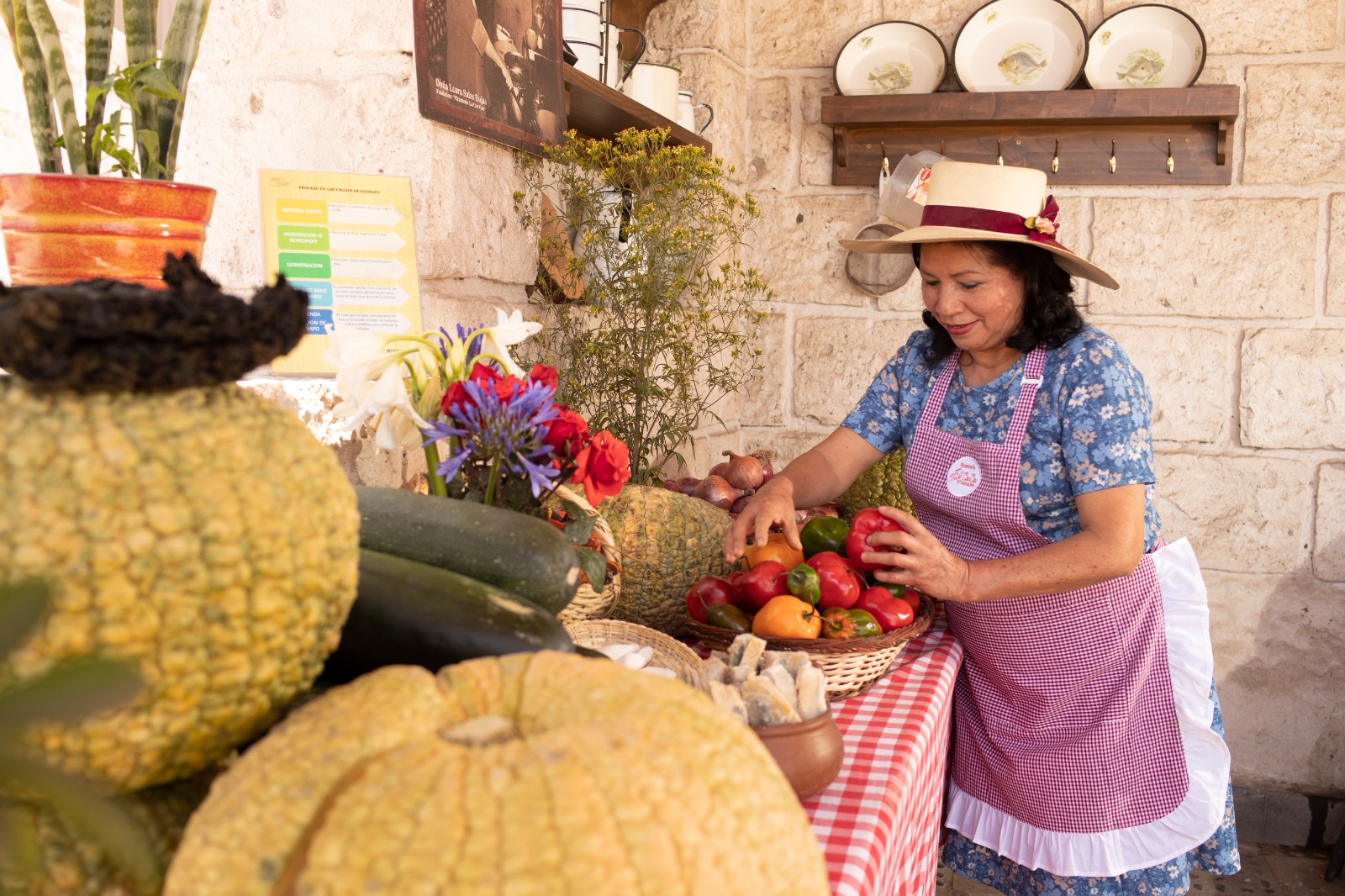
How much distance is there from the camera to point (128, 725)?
0.47 m

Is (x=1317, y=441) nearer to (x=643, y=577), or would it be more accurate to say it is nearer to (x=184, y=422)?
(x=643, y=577)

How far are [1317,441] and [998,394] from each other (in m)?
1.88

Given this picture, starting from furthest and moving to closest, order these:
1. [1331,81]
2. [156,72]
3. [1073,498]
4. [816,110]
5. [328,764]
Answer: [816,110] < [1331,81] < [1073,498] < [156,72] < [328,764]

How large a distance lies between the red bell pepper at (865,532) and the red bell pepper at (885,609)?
0.10 metres

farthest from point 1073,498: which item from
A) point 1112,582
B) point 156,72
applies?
point 156,72

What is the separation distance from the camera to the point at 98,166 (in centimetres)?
118

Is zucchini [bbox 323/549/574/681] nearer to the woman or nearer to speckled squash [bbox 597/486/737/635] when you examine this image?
speckled squash [bbox 597/486/737/635]

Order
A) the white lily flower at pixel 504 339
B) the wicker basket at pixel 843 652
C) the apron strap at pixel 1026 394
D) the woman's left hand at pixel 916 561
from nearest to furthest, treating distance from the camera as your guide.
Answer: the white lily flower at pixel 504 339
the wicker basket at pixel 843 652
the woman's left hand at pixel 916 561
the apron strap at pixel 1026 394

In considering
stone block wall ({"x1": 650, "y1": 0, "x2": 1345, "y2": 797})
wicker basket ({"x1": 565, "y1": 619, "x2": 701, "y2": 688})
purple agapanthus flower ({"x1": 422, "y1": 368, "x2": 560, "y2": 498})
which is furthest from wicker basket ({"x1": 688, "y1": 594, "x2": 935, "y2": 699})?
stone block wall ({"x1": 650, "y1": 0, "x2": 1345, "y2": 797})

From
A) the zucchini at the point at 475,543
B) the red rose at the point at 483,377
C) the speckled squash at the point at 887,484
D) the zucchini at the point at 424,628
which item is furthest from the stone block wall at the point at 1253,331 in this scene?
the zucchini at the point at 424,628

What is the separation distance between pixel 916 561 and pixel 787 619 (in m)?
0.31

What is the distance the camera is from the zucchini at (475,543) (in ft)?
2.89

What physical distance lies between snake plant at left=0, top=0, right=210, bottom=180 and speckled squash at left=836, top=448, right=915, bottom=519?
1711 millimetres

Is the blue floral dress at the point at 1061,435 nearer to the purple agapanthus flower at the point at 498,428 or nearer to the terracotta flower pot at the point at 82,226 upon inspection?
the purple agapanthus flower at the point at 498,428
